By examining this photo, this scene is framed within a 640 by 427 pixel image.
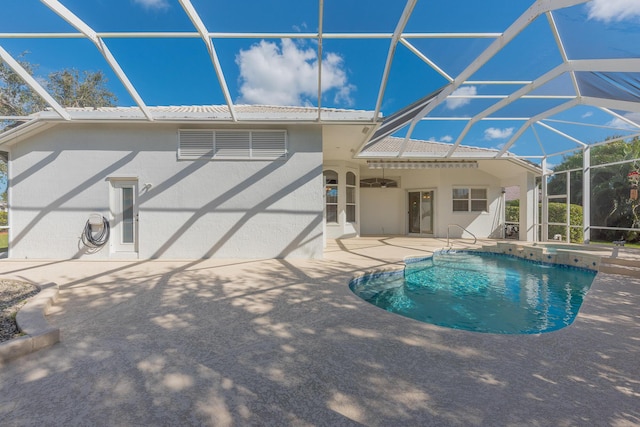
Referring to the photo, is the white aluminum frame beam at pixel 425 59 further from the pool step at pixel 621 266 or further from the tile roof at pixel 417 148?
the pool step at pixel 621 266

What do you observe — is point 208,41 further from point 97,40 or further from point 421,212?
point 421,212

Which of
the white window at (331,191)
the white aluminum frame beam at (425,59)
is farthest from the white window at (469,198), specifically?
the white aluminum frame beam at (425,59)

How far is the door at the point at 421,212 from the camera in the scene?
57.7 ft

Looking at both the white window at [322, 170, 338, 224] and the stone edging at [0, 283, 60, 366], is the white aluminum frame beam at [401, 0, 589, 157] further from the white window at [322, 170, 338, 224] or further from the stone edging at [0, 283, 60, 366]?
the stone edging at [0, 283, 60, 366]

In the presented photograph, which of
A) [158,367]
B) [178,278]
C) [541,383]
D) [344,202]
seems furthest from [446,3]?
[344,202]

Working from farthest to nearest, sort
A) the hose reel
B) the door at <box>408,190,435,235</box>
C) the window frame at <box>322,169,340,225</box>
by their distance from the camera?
the door at <box>408,190,435,235</box> → the window frame at <box>322,169,340,225</box> → the hose reel

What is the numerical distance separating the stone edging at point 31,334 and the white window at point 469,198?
17.8m

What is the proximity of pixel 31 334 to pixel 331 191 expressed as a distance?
13030 mm

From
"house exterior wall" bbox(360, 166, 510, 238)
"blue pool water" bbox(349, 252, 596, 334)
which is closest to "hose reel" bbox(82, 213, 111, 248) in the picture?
"blue pool water" bbox(349, 252, 596, 334)

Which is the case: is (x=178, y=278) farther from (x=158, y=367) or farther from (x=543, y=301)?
(x=543, y=301)

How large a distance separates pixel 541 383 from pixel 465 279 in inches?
244

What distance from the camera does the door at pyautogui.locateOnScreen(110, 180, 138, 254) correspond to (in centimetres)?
989

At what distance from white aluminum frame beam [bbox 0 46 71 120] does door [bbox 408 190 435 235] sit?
17.0 metres

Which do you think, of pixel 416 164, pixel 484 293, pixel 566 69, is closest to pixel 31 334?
pixel 484 293
